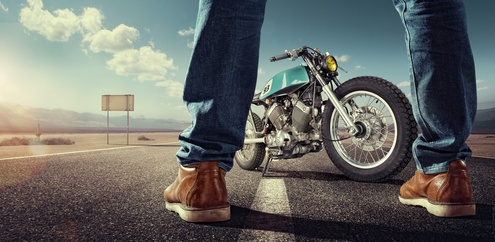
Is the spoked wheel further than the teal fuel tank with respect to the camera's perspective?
Yes

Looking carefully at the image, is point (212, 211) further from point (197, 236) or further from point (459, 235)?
point (459, 235)

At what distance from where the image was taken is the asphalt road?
117 cm

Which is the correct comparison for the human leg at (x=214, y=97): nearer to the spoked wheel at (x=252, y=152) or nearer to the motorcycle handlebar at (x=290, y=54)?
the motorcycle handlebar at (x=290, y=54)

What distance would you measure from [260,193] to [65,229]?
1.24 meters

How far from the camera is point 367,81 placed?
2.73 m

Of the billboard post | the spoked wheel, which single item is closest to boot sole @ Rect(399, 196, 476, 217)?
the spoked wheel

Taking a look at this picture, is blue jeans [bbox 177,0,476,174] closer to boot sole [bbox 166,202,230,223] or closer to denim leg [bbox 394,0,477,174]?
denim leg [bbox 394,0,477,174]

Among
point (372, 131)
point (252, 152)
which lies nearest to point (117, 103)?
point (252, 152)

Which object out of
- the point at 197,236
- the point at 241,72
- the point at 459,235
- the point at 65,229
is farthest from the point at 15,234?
the point at 459,235

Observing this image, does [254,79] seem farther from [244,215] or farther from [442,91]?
[442,91]

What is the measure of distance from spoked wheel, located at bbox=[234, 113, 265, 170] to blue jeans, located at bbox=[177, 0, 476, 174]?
7.43ft

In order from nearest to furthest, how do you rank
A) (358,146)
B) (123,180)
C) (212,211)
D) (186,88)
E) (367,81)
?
(212,211), (186,88), (123,180), (367,81), (358,146)

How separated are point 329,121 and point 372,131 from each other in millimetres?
465

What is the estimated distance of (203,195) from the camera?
1337 millimetres
